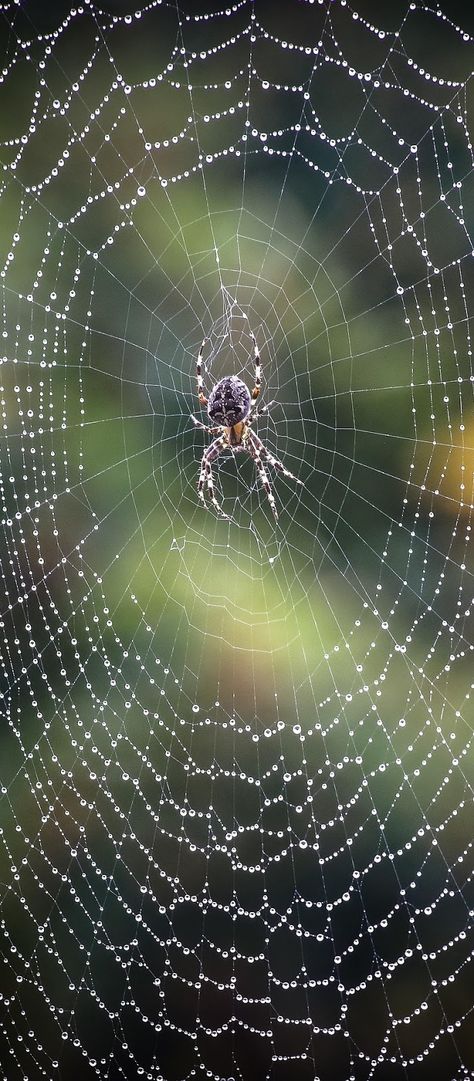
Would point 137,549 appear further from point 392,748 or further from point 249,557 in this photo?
point 392,748

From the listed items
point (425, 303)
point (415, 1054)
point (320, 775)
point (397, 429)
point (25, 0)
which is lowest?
point (415, 1054)

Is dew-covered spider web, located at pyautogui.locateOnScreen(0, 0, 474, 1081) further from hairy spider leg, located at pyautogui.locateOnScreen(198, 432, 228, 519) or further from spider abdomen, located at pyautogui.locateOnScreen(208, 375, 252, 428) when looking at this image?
spider abdomen, located at pyautogui.locateOnScreen(208, 375, 252, 428)

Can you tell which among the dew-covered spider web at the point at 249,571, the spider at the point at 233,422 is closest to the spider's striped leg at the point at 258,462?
the spider at the point at 233,422

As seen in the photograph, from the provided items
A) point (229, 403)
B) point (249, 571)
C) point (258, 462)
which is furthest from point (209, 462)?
point (249, 571)

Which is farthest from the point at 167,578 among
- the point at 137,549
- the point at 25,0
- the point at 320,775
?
the point at 25,0

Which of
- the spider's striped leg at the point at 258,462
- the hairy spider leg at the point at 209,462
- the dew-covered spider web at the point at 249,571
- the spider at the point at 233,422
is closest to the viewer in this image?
the spider at the point at 233,422

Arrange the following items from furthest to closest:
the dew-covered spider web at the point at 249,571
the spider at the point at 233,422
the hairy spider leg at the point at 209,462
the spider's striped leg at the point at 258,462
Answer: the dew-covered spider web at the point at 249,571 < the hairy spider leg at the point at 209,462 < the spider's striped leg at the point at 258,462 < the spider at the point at 233,422

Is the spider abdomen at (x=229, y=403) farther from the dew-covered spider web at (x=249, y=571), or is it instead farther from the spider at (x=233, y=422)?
the dew-covered spider web at (x=249, y=571)
